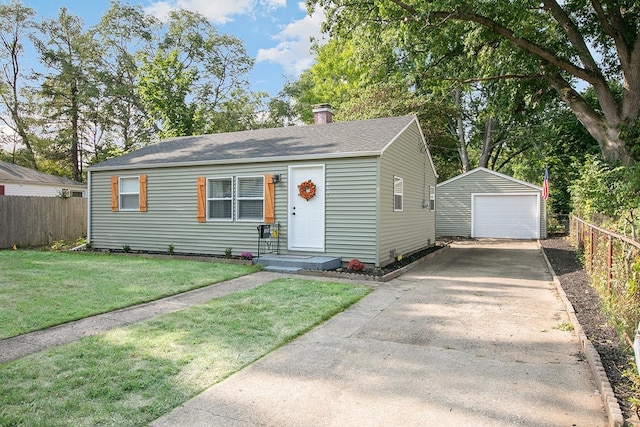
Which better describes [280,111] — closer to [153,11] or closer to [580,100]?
[153,11]

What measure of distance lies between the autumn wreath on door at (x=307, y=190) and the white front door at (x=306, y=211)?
0.08ft

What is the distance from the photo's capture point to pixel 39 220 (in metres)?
13.9

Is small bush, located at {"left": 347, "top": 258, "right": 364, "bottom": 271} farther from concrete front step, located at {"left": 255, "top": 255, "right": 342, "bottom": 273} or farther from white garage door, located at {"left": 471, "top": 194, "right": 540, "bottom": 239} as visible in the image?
white garage door, located at {"left": 471, "top": 194, "right": 540, "bottom": 239}

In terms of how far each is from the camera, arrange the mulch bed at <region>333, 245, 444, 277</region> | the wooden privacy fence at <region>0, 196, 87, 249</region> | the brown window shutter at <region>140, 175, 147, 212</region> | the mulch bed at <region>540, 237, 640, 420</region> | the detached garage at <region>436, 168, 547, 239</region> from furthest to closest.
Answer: the detached garage at <region>436, 168, 547, 239</region> < the wooden privacy fence at <region>0, 196, 87, 249</region> < the brown window shutter at <region>140, 175, 147, 212</region> < the mulch bed at <region>333, 245, 444, 277</region> < the mulch bed at <region>540, 237, 640, 420</region>

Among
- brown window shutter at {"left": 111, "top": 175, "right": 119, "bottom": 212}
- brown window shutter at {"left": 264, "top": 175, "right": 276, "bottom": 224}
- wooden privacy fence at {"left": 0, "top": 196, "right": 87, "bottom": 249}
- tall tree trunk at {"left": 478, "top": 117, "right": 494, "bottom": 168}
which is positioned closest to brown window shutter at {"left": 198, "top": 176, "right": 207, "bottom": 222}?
brown window shutter at {"left": 264, "top": 175, "right": 276, "bottom": 224}

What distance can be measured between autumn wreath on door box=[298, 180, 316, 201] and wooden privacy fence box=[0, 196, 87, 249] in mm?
10350

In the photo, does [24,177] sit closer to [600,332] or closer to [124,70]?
[124,70]

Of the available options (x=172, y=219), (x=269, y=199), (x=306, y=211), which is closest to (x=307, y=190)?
(x=306, y=211)

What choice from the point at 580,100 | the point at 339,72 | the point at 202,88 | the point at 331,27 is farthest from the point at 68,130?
the point at 580,100

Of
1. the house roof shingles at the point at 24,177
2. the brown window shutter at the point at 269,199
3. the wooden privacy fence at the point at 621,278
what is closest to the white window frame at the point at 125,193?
the brown window shutter at the point at 269,199

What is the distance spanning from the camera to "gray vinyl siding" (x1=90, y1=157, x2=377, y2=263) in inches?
356

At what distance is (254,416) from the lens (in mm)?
2770

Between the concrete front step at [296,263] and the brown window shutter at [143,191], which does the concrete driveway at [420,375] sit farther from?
the brown window shutter at [143,191]

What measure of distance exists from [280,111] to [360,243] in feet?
81.1
